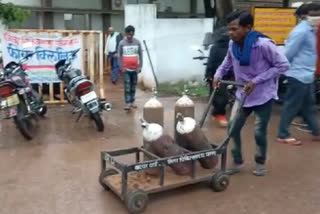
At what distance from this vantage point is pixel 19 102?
671 cm

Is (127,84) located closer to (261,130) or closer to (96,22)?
(261,130)

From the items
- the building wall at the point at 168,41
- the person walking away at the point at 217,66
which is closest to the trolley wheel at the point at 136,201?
the person walking away at the point at 217,66

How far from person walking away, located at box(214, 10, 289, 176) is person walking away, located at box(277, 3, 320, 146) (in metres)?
1.31

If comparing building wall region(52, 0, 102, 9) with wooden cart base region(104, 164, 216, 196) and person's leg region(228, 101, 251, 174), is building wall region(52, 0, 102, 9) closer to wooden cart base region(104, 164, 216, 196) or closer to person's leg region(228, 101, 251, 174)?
person's leg region(228, 101, 251, 174)

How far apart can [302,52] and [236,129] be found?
1764 mm

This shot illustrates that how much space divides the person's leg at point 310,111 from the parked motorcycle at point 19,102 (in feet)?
12.9

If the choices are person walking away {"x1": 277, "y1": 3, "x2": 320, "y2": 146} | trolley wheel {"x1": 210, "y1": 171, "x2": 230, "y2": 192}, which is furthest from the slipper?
trolley wheel {"x1": 210, "y1": 171, "x2": 230, "y2": 192}

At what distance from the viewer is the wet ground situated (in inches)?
168

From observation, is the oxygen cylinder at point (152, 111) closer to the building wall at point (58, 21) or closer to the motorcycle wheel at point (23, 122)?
the motorcycle wheel at point (23, 122)

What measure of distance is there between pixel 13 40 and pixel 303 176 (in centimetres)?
605

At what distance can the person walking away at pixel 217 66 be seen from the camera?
7.32 meters

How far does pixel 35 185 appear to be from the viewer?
190 inches

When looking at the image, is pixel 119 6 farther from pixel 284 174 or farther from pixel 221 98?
pixel 284 174

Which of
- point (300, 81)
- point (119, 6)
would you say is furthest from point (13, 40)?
point (119, 6)
